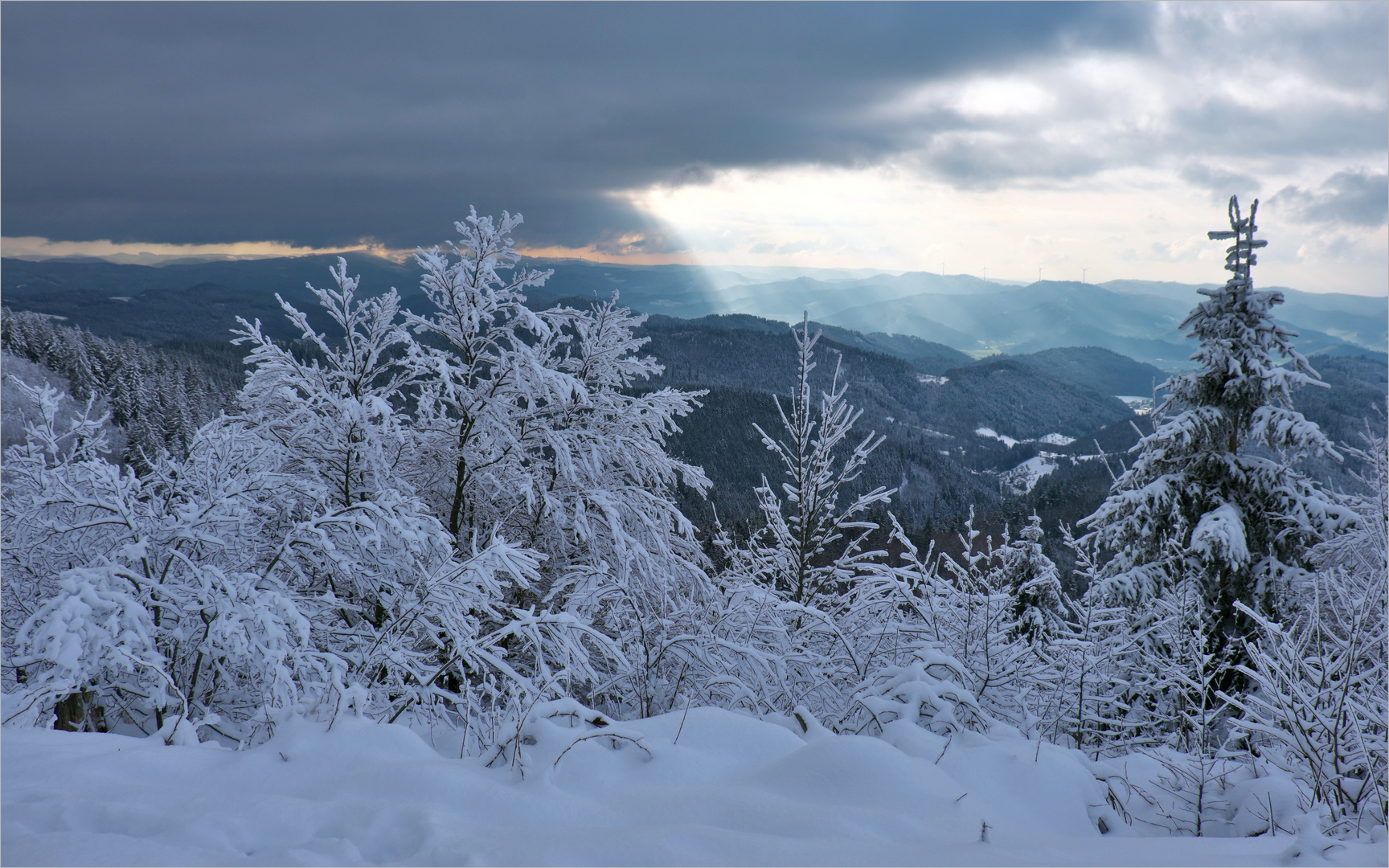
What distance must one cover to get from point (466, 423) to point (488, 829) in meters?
5.94

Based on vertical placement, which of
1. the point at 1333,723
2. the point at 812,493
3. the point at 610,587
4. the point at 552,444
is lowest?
the point at 610,587

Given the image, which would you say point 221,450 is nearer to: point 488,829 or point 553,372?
point 553,372

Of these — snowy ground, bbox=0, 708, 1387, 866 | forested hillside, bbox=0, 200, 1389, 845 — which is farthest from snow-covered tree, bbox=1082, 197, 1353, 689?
snowy ground, bbox=0, 708, 1387, 866

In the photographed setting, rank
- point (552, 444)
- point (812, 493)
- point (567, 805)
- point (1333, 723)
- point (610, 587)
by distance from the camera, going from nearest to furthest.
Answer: point (567, 805), point (1333, 723), point (610, 587), point (552, 444), point (812, 493)

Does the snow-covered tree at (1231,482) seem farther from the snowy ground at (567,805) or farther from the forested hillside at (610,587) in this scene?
the snowy ground at (567,805)

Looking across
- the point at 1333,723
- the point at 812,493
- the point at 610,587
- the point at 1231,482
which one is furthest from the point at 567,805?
the point at 1231,482

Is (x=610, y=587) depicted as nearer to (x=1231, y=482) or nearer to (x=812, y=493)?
(x=812, y=493)

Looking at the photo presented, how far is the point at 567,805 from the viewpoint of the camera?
2.73 metres

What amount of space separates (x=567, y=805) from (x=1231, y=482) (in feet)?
38.2

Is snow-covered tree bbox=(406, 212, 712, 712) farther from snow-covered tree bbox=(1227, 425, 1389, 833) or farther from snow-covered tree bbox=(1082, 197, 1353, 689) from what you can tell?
snow-covered tree bbox=(1082, 197, 1353, 689)

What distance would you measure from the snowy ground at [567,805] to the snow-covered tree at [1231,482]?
823 cm

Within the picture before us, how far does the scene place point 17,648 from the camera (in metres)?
4.79

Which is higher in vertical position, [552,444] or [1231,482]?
[552,444]

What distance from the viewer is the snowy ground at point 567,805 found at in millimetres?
2361
